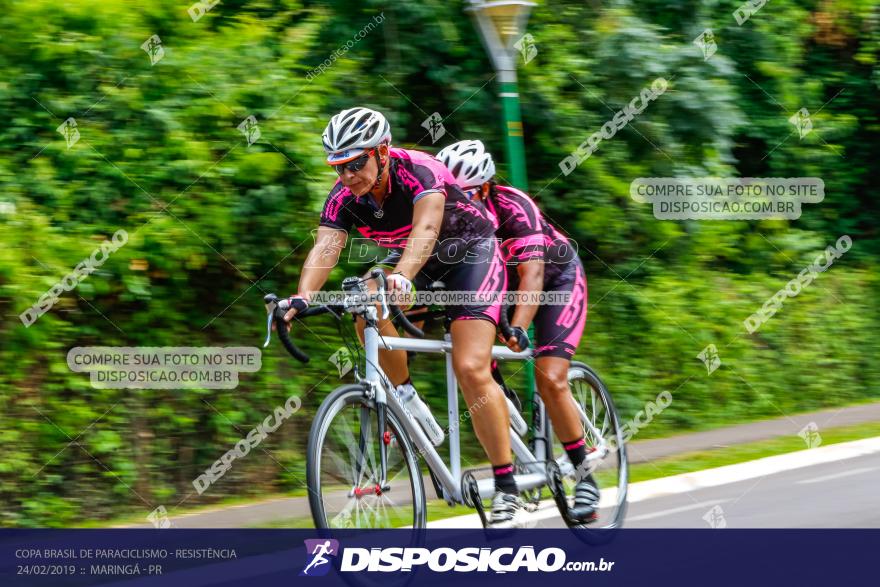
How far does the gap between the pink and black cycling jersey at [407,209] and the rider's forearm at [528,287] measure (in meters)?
0.35

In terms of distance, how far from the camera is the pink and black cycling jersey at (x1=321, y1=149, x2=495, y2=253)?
18.2 ft

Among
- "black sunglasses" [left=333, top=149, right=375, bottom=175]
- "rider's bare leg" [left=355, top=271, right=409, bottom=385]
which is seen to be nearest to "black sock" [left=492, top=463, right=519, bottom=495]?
"rider's bare leg" [left=355, top=271, right=409, bottom=385]

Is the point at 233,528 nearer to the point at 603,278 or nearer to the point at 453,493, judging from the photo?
the point at 453,493

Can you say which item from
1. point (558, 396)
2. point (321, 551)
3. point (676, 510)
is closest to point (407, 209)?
point (558, 396)

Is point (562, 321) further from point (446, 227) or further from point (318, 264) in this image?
point (318, 264)

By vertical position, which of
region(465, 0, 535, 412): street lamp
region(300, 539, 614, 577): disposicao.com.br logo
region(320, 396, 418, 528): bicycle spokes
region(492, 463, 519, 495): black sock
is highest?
region(465, 0, 535, 412): street lamp

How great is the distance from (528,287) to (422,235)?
95 cm

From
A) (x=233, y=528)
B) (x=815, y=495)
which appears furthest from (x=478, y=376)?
(x=815, y=495)

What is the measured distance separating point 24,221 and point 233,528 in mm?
2122

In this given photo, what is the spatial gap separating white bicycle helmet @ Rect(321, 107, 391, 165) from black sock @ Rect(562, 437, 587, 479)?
208 cm

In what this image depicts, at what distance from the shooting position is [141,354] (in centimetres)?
727

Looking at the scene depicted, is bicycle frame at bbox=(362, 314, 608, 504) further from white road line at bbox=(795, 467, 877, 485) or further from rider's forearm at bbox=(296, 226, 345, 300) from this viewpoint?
white road line at bbox=(795, 467, 877, 485)

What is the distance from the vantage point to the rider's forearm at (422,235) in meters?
5.30

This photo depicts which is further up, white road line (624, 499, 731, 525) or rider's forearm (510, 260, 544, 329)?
rider's forearm (510, 260, 544, 329)
